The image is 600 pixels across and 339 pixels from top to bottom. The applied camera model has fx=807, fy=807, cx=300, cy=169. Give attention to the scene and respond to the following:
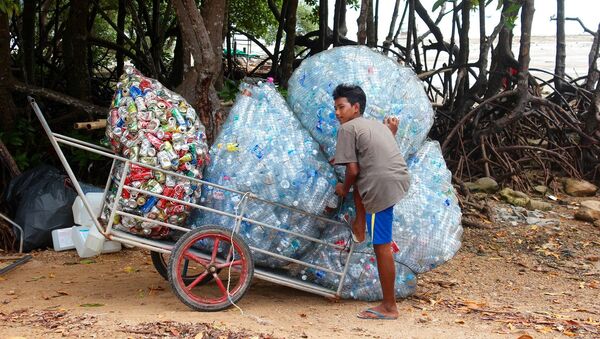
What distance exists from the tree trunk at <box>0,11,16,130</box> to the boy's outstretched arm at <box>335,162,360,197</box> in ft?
12.6

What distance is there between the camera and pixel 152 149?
4234 mm

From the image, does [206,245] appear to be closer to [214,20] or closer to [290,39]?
[214,20]

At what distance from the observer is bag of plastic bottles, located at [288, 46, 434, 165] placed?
4539mm

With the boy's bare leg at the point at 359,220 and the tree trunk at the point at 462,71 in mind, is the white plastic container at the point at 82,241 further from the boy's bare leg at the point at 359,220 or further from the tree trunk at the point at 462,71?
the tree trunk at the point at 462,71

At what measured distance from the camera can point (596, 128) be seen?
30.6 feet

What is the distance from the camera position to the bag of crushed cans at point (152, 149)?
4.23m

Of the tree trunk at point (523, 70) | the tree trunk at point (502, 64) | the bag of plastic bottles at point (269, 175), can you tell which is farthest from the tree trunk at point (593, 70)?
the bag of plastic bottles at point (269, 175)

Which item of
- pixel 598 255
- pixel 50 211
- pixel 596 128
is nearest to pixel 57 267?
pixel 50 211

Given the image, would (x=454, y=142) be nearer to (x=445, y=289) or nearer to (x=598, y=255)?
(x=598, y=255)

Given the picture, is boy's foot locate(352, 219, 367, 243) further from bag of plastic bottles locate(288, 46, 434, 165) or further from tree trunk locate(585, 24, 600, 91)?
tree trunk locate(585, 24, 600, 91)

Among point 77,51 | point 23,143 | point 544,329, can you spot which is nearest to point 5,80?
point 23,143

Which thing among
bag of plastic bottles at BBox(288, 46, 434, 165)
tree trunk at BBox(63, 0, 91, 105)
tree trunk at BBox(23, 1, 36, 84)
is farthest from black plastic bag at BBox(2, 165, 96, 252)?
bag of plastic bottles at BBox(288, 46, 434, 165)

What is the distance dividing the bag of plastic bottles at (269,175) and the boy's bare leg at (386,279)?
1.29 feet

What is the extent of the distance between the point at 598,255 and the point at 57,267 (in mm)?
4195
